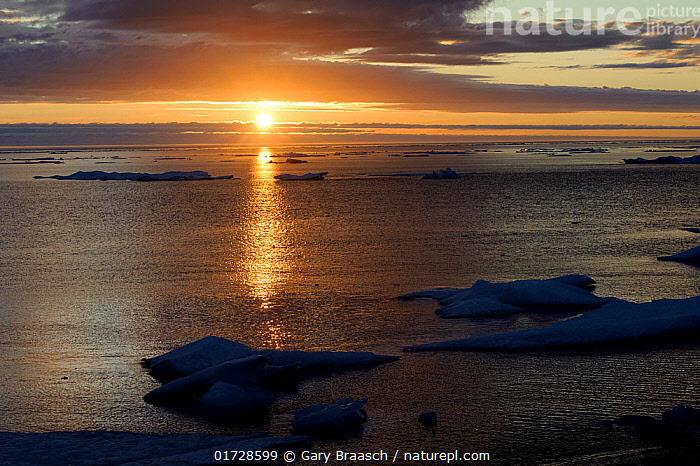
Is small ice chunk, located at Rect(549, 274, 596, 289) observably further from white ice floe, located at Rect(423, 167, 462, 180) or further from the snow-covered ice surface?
white ice floe, located at Rect(423, 167, 462, 180)

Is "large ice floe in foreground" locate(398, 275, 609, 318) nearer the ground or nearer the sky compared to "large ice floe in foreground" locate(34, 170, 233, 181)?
nearer the sky

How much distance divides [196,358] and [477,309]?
239 inches

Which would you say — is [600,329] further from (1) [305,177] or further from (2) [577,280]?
(1) [305,177]

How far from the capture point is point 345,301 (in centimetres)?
1591

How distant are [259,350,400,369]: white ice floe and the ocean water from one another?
0.38 meters

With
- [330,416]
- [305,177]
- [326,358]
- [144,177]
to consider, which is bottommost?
[305,177]

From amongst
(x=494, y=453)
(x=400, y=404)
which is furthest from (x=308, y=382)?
(x=494, y=453)

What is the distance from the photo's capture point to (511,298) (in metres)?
15.1

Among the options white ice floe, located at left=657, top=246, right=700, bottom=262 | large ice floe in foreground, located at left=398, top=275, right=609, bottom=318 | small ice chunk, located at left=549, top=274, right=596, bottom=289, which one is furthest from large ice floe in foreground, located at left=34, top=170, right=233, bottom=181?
large ice floe in foreground, located at left=398, top=275, right=609, bottom=318

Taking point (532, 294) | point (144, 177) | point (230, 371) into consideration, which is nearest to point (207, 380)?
point (230, 371)

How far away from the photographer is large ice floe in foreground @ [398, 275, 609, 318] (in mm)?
14383

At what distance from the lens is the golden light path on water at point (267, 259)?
14.0 metres

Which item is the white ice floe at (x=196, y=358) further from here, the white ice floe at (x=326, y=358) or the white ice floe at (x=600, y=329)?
the white ice floe at (x=600, y=329)

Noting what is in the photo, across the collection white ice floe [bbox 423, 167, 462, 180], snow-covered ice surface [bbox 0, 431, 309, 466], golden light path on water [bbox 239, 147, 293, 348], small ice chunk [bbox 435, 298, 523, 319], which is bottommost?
white ice floe [bbox 423, 167, 462, 180]
